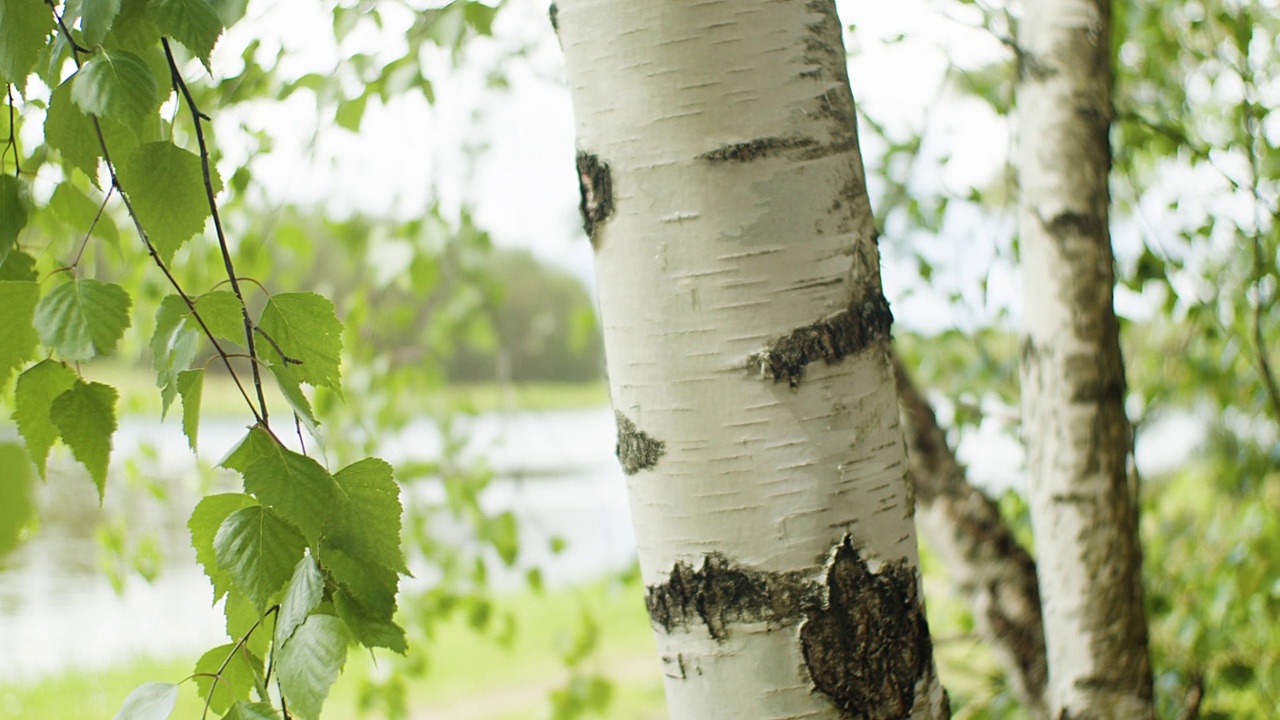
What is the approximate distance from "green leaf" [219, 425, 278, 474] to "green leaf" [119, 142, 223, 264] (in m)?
0.12

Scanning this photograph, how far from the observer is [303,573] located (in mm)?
431

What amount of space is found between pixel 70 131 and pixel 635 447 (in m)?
0.37

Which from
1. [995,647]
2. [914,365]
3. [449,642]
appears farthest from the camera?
[449,642]

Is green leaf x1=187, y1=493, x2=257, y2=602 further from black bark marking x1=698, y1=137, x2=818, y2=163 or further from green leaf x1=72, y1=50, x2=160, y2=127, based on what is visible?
black bark marking x1=698, y1=137, x2=818, y2=163

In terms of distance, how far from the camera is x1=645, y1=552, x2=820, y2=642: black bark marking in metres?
0.49

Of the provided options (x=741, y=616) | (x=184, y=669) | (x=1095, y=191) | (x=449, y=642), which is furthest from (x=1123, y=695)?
(x=449, y=642)

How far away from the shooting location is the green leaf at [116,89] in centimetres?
43

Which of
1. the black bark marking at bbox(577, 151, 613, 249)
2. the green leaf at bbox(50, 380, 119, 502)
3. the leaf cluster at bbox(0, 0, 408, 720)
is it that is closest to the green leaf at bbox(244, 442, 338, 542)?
the leaf cluster at bbox(0, 0, 408, 720)

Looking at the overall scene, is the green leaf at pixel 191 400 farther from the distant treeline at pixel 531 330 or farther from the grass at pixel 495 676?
the grass at pixel 495 676

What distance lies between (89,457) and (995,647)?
119cm

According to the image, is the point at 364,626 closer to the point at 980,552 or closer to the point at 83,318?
the point at 83,318

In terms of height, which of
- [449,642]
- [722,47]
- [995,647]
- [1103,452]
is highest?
[722,47]

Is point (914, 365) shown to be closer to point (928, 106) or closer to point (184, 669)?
point (928, 106)

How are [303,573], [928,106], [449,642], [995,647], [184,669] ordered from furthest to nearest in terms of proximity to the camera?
[449,642], [184,669], [928,106], [995,647], [303,573]
